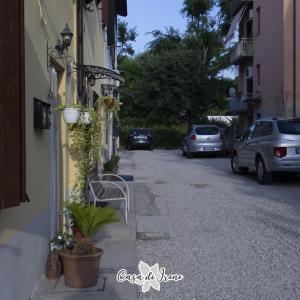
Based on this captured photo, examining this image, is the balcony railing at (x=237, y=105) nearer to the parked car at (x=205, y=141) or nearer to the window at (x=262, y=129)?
the parked car at (x=205, y=141)

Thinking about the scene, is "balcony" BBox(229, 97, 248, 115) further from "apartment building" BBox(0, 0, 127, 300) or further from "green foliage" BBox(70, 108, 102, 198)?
"green foliage" BBox(70, 108, 102, 198)

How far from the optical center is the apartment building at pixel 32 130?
3.77 meters

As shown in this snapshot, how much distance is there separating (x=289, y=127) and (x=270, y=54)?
1595 cm

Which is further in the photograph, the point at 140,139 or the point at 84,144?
the point at 140,139

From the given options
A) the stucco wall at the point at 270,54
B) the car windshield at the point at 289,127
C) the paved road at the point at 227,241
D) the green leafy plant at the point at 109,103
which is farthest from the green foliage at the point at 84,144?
the stucco wall at the point at 270,54

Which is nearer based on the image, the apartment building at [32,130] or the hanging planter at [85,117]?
the apartment building at [32,130]

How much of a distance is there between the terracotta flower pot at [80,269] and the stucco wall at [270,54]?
22.7 meters

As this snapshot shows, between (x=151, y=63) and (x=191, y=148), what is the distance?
16022mm

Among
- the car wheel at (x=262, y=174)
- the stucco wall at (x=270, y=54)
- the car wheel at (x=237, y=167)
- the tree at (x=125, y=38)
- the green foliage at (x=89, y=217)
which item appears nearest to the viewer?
the green foliage at (x=89, y=217)

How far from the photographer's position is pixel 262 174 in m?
14.3

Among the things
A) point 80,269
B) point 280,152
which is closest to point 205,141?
point 280,152

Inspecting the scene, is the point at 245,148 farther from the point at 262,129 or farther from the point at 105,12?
the point at 105,12

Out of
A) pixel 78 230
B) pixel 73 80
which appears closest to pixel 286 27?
pixel 73 80

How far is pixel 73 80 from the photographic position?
326 inches
